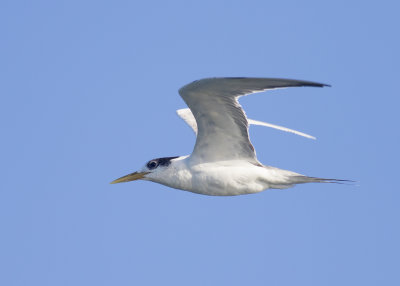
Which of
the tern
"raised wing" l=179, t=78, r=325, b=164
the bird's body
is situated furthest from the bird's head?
"raised wing" l=179, t=78, r=325, b=164

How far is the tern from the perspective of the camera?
10.0 meters

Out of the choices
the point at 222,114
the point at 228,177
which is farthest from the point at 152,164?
the point at 222,114

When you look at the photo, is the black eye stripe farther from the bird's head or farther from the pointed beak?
the pointed beak

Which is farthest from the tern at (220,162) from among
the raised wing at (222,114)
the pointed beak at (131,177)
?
the pointed beak at (131,177)

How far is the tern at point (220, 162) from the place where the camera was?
1003cm

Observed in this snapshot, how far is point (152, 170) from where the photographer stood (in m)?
11.5

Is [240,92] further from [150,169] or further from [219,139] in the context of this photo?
[150,169]

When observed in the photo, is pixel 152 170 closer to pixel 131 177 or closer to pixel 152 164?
pixel 152 164

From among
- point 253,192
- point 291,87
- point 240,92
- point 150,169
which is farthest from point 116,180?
point 291,87

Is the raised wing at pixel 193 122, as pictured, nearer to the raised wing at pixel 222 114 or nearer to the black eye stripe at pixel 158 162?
the black eye stripe at pixel 158 162

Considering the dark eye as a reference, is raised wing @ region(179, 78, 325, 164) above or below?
above

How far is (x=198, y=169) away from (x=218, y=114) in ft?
3.91

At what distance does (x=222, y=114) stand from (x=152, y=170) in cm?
200

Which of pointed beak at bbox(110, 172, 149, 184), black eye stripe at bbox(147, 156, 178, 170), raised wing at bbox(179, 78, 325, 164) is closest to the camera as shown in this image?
raised wing at bbox(179, 78, 325, 164)
